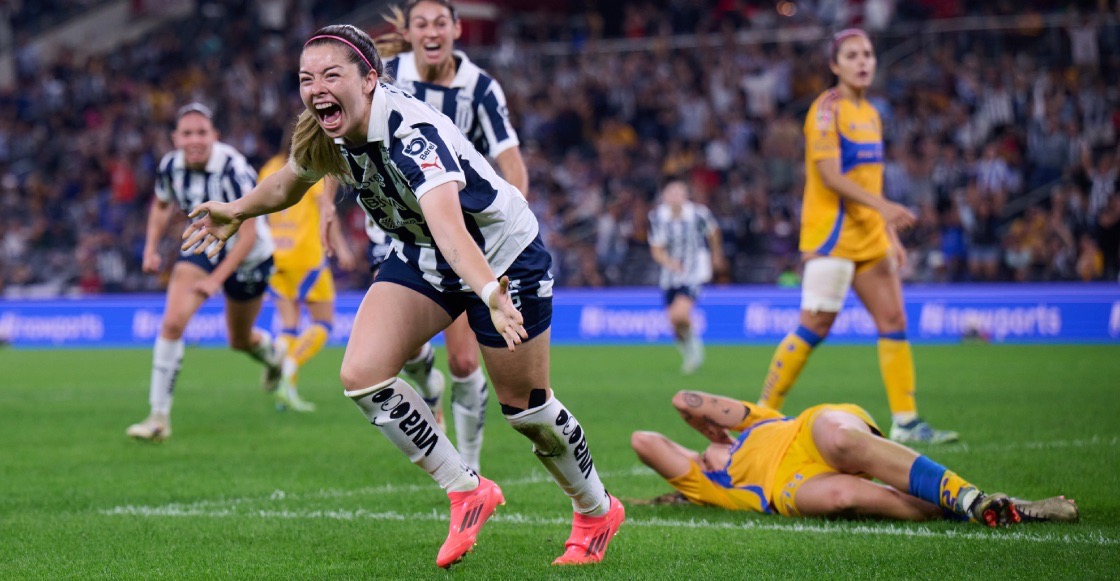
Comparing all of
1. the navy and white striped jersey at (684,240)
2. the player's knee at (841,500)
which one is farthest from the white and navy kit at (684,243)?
the player's knee at (841,500)

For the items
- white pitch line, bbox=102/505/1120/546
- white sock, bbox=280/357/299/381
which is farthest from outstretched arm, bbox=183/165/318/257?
white sock, bbox=280/357/299/381

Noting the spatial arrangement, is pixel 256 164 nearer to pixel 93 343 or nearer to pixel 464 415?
pixel 93 343

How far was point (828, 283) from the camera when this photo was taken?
8922 mm

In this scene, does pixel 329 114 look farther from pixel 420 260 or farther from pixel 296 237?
pixel 296 237

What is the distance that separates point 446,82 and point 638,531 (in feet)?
9.42

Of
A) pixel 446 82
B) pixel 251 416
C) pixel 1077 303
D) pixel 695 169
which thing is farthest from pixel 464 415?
pixel 695 169

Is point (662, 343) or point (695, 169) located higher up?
point (695, 169)

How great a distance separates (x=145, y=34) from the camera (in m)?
34.2

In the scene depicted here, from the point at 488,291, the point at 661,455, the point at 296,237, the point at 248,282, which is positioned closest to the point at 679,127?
the point at 296,237

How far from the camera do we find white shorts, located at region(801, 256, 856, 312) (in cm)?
890

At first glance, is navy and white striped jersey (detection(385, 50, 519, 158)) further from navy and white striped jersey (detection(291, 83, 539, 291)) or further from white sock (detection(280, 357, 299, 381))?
white sock (detection(280, 357, 299, 381))

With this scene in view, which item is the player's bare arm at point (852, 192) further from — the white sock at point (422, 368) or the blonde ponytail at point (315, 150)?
the blonde ponytail at point (315, 150)

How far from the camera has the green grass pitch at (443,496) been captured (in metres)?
5.11

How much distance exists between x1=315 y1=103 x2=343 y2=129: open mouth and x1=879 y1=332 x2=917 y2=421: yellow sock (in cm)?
531
